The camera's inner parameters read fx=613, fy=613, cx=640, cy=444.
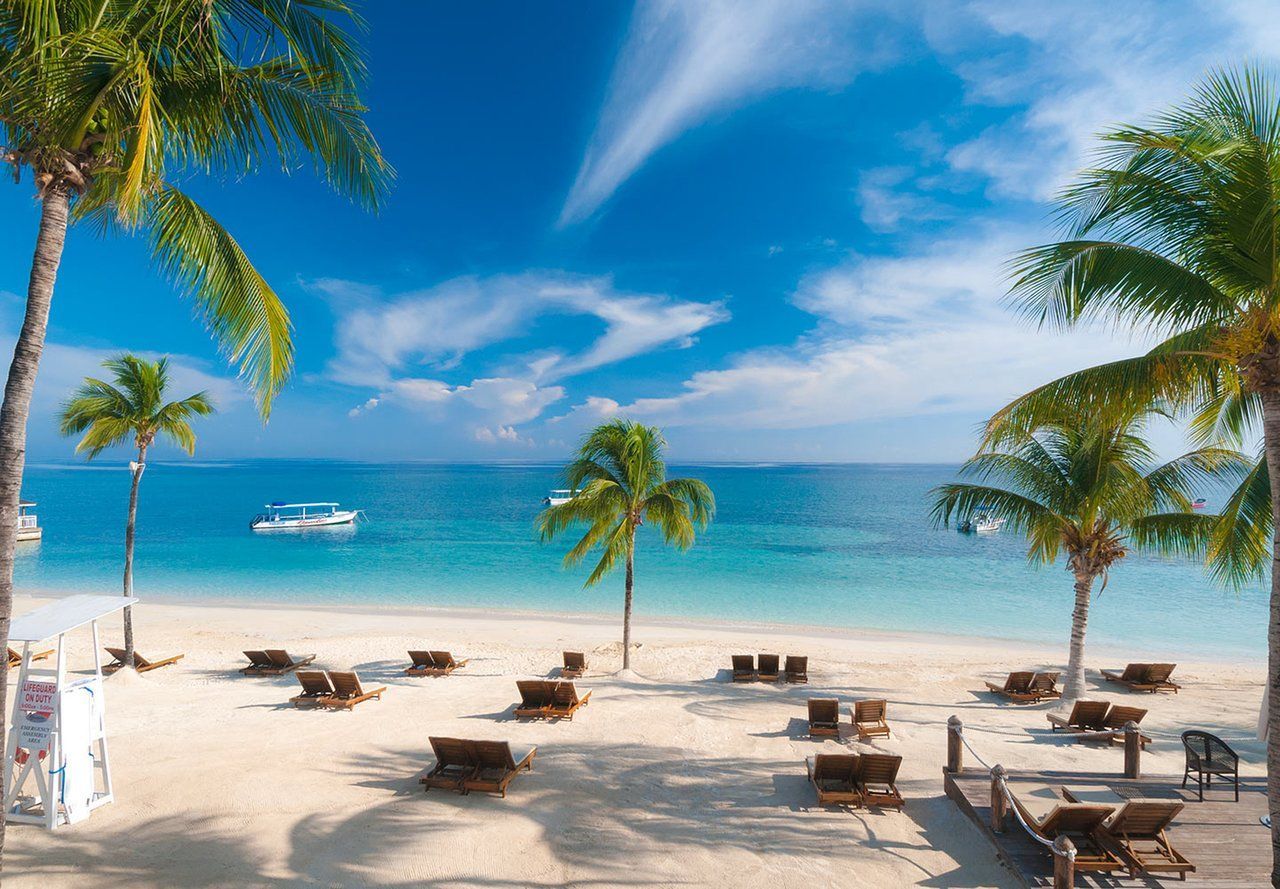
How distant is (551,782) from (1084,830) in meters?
5.88

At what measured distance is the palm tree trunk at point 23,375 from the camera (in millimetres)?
3943

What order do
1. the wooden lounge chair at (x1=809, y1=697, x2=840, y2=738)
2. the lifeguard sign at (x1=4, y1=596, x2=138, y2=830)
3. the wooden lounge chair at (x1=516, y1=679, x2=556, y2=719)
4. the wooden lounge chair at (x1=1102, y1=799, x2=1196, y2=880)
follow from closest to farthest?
the wooden lounge chair at (x1=1102, y1=799, x2=1196, y2=880), the lifeguard sign at (x1=4, y1=596, x2=138, y2=830), the wooden lounge chair at (x1=809, y1=697, x2=840, y2=738), the wooden lounge chair at (x1=516, y1=679, x2=556, y2=719)

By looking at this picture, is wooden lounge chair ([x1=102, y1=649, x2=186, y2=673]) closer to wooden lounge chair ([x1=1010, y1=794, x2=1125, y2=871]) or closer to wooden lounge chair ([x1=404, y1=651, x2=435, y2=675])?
wooden lounge chair ([x1=404, y1=651, x2=435, y2=675])

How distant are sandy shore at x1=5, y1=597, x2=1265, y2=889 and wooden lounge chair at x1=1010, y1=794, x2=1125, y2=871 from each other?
27.0 inches

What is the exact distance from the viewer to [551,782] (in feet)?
26.2

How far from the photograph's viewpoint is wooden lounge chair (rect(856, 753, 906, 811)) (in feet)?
23.9

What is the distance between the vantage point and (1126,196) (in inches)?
226

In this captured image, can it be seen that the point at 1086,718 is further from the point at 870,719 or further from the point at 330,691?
the point at 330,691

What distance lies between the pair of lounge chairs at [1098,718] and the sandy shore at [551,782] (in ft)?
1.75

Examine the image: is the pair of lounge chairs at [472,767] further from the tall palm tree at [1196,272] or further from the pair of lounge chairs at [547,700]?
the tall palm tree at [1196,272]

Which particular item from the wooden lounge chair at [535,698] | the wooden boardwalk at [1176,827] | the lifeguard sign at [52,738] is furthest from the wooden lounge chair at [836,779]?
the lifeguard sign at [52,738]

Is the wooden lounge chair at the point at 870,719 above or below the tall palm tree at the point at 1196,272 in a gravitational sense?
below

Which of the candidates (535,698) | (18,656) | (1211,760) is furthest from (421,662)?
(1211,760)

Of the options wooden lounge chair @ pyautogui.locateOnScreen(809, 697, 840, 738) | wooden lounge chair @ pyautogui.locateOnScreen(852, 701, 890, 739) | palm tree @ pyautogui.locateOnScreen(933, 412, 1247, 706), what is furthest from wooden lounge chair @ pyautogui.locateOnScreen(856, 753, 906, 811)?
palm tree @ pyautogui.locateOnScreen(933, 412, 1247, 706)
